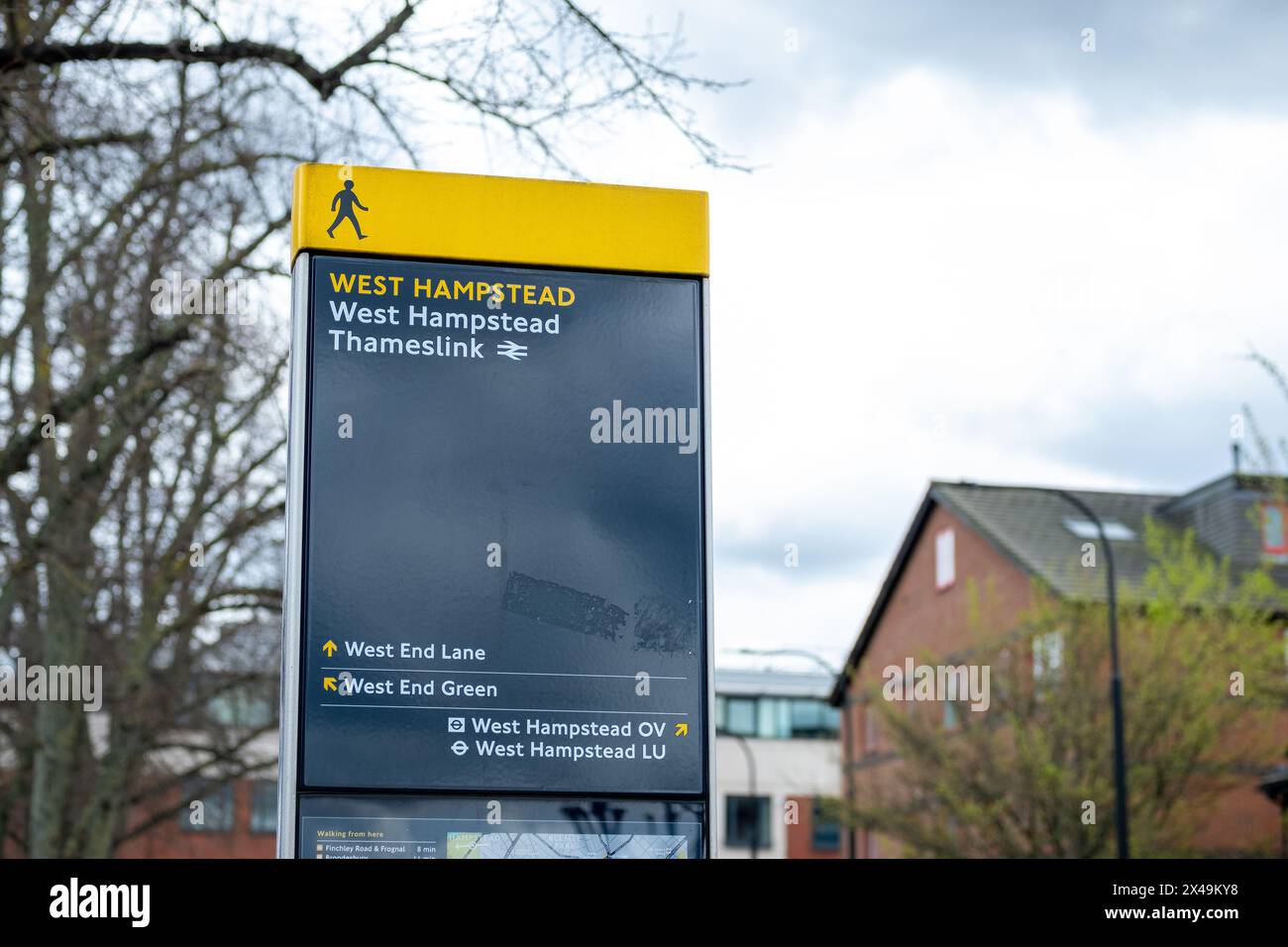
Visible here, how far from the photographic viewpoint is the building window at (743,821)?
65750 millimetres

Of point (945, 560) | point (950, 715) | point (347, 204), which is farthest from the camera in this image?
point (945, 560)

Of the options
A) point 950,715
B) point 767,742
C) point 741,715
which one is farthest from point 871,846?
point 741,715

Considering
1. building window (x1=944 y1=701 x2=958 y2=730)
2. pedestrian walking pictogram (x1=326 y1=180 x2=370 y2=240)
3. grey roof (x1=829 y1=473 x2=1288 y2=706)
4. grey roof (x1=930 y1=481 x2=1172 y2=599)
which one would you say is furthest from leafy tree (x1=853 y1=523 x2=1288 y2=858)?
pedestrian walking pictogram (x1=326 y1=180 x2=370 y2=240)

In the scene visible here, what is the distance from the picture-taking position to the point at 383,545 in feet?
16.2

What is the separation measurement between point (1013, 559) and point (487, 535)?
34433 millimetres

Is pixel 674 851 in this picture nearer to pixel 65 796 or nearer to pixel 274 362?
pixel 274 362

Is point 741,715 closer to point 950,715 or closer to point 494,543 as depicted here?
point 950,715

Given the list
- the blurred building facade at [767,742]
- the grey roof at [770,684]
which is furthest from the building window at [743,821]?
the grey roof at [770,684]

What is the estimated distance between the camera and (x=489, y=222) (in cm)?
531

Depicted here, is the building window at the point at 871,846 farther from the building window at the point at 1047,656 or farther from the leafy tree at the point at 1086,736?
the building window at the point at 1047,656

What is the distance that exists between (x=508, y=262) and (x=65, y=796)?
51.6 feet

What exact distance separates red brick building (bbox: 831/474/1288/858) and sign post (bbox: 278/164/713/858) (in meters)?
28.6

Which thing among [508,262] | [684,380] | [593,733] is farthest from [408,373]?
[593,733]

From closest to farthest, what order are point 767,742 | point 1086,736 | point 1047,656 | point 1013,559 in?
point 1086,736
point 1047,656
point 1013,559
point 767,742
